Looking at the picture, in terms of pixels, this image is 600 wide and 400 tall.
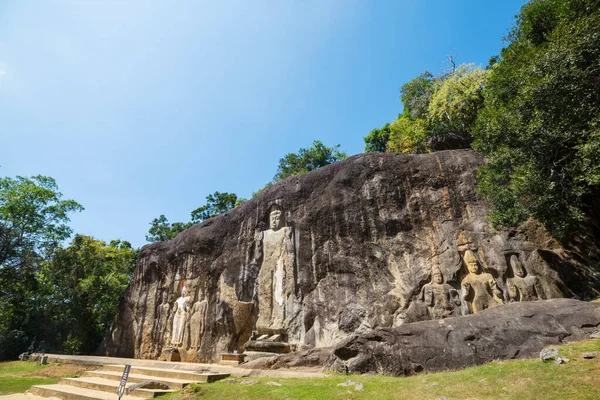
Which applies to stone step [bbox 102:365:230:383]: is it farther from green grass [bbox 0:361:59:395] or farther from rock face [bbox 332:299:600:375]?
green grass [bbox 0:361:59:395]

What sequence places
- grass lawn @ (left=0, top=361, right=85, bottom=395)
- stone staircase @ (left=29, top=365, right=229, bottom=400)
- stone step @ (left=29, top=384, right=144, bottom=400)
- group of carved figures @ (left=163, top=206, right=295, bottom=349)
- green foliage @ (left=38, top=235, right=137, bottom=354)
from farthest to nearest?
green foliage @ (left=38, top=235, right=137, bottom=354) < group of carved figures @ (left=163, top=206, right=295, bottom=349) < grass lawn @ (left=0, top=361, right=85, bottom=395) < stone step @ (left=29, top=384, right=144, bottom=400) < stone staircase @ (left=29, top=365, right=229, bottom=400)

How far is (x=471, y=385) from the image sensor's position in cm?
641

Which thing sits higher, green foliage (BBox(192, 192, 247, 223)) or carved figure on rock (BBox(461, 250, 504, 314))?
green foliage (BBox(192, 192, 247, 223))

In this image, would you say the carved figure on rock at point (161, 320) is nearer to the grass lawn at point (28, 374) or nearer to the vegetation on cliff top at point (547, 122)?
the grass lawn at point (28, 374)

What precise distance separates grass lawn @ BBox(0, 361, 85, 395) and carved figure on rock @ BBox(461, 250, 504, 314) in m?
14.9

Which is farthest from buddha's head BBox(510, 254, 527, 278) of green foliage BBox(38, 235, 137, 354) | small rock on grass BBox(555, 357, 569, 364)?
green foliage BBox(38, 235, 137, 354)

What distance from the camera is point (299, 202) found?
17.3 meters

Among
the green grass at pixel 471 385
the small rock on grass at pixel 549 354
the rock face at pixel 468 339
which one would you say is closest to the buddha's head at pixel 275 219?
the rock face at pixel 468 339

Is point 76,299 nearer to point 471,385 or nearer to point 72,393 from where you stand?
point 72,393

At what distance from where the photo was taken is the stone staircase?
350 inches

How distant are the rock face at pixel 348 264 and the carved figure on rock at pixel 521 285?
4 cm

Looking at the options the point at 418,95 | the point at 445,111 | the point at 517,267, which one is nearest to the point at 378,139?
the point at 418,95

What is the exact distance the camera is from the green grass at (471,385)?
19.0ft

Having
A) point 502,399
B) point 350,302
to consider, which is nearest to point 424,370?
point 502,399
